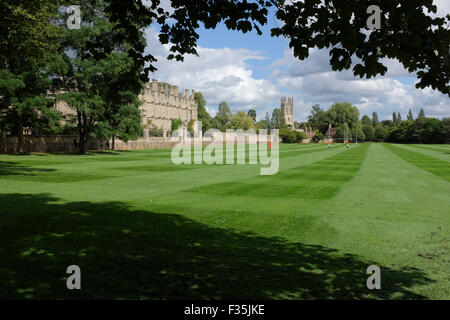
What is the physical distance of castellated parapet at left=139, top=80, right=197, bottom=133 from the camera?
360 feet

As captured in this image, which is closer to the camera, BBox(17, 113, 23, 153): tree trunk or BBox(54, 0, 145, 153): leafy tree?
BBox(17, 113, 23, 153): tree trunk

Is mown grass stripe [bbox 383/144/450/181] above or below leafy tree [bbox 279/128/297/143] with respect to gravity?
below

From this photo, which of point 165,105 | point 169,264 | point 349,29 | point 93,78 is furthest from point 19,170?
point 165,105

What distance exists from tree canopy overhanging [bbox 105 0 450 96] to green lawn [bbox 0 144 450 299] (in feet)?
11.8

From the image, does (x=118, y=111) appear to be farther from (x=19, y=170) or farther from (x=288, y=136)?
(x=288, y=136)

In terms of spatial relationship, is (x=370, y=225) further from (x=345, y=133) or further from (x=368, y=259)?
(x=345, y=133)

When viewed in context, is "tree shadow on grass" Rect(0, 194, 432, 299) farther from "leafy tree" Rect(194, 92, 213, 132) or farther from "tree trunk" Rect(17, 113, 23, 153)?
"leafy tree" Rect(194, 92, 213, 132)

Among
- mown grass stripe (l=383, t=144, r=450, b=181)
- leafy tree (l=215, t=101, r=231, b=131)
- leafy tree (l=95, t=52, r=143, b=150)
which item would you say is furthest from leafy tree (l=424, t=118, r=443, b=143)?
leafy tree (l=95, t=52, r=143, b=150)

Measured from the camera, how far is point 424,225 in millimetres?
10484

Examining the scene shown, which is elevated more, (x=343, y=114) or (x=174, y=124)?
(x=343, y=114)

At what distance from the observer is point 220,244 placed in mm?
8031

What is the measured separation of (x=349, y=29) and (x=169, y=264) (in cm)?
505

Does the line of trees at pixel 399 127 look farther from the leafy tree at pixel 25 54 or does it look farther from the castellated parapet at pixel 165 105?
the leafy tree at pixel 25 54

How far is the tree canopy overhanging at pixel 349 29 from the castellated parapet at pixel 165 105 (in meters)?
95.6
